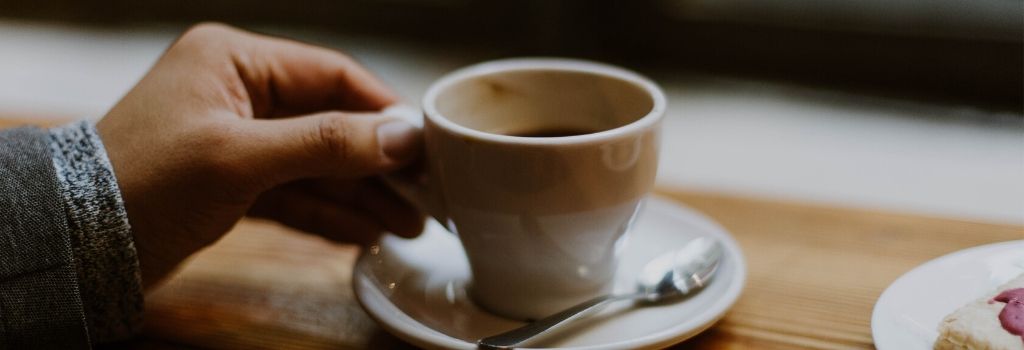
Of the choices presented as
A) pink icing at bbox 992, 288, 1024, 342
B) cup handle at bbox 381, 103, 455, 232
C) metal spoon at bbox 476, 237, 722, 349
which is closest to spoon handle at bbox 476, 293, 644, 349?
metal spoon at bbox 476, 237, 722, 349

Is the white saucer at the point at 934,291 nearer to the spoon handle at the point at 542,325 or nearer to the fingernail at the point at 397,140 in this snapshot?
the spoon handle at the point at 542,325

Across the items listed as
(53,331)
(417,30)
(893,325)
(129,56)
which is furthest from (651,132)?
(129,56)

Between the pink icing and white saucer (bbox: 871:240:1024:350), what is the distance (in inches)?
0.9

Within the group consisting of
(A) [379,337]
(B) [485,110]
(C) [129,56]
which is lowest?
(C) [129,56]

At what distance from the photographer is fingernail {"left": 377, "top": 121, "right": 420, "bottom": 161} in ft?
2.06

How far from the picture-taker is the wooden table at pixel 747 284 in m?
0.61

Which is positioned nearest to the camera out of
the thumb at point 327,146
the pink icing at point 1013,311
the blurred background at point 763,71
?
the pink icing at point 1013,311

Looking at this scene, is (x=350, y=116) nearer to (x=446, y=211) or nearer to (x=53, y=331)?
(x=446, y=211)

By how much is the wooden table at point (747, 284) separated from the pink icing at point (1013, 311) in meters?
0.09

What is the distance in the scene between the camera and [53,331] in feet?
1.82

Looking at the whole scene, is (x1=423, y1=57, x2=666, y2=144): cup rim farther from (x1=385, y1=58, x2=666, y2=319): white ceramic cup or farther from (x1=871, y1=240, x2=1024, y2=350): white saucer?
(x1=871, y1=240, x2=1024, y2=350): white saucer

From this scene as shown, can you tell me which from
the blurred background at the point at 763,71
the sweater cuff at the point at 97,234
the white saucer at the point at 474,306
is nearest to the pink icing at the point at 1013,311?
the white saucer at the point at 474,306

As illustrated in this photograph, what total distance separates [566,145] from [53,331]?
331 mm

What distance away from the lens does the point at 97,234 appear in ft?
1.83
